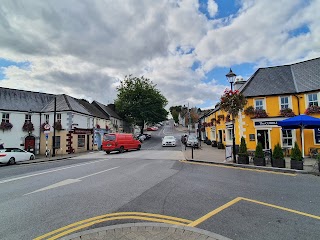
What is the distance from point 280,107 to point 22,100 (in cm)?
3285

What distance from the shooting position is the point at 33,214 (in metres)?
5.00

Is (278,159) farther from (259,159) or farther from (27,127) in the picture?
(27,127)

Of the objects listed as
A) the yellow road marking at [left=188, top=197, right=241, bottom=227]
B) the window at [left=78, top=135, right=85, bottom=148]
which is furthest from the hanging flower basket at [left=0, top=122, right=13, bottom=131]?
the yellow road marking at [left=188, top=197, right=241, bottom=227]

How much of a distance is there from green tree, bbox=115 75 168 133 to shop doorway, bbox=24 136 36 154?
953 inches

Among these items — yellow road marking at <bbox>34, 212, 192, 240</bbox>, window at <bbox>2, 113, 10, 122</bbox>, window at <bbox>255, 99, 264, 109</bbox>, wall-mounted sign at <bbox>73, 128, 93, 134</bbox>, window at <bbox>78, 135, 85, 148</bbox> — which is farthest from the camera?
window at <bbox>78, 135, 85, 148</bbox>

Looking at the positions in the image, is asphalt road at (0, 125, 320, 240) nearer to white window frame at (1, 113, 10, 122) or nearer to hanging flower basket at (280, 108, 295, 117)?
hanging flower basket at (280, 108, 295, 117)

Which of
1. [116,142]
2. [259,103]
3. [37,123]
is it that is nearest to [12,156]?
[116,142]

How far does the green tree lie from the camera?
49.1m

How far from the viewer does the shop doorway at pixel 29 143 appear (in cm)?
2712

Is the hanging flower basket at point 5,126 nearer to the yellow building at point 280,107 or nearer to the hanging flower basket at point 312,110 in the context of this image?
the yellow building at point 280,107

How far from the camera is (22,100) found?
2827 centimetres

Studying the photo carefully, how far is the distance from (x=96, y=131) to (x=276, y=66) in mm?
28439

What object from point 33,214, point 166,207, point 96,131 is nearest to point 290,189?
point 166,207

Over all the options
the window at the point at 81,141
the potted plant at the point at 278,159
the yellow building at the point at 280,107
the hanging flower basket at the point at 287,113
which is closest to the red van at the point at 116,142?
the window at the point at 81,141
